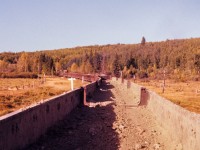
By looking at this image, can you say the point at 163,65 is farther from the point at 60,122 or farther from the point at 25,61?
the point at 60,122

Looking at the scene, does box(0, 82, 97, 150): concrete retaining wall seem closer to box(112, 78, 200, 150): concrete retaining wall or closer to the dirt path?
the dirt path

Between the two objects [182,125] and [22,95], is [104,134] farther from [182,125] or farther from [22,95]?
[22,95]

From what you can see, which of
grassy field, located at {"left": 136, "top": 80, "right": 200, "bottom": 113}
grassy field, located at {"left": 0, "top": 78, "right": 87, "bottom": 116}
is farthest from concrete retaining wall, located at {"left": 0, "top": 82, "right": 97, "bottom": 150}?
grassy field, located at {"left": 136, "top": 80, "right": 200, "bottom": 113}

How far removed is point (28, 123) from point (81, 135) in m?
3.58

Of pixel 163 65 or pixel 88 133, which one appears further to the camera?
pixel 163 65

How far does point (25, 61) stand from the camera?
156 meters

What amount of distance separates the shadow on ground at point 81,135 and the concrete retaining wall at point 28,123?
0.30 metres

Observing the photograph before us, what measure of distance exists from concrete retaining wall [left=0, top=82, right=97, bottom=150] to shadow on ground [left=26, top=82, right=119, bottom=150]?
30 cm

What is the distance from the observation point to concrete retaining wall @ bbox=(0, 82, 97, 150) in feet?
27.1

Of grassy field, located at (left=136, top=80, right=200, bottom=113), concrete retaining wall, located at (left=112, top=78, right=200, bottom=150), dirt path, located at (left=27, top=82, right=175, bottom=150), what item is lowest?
grassy field, located at (left=136, top=80, right=200, bottom=113)

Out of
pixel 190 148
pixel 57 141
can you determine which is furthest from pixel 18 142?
pixel 190 148

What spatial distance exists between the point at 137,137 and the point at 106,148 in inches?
97.9

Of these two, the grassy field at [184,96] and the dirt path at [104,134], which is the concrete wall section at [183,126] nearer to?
the dirt path at [104,134]

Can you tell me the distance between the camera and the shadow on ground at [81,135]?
11117 mm
